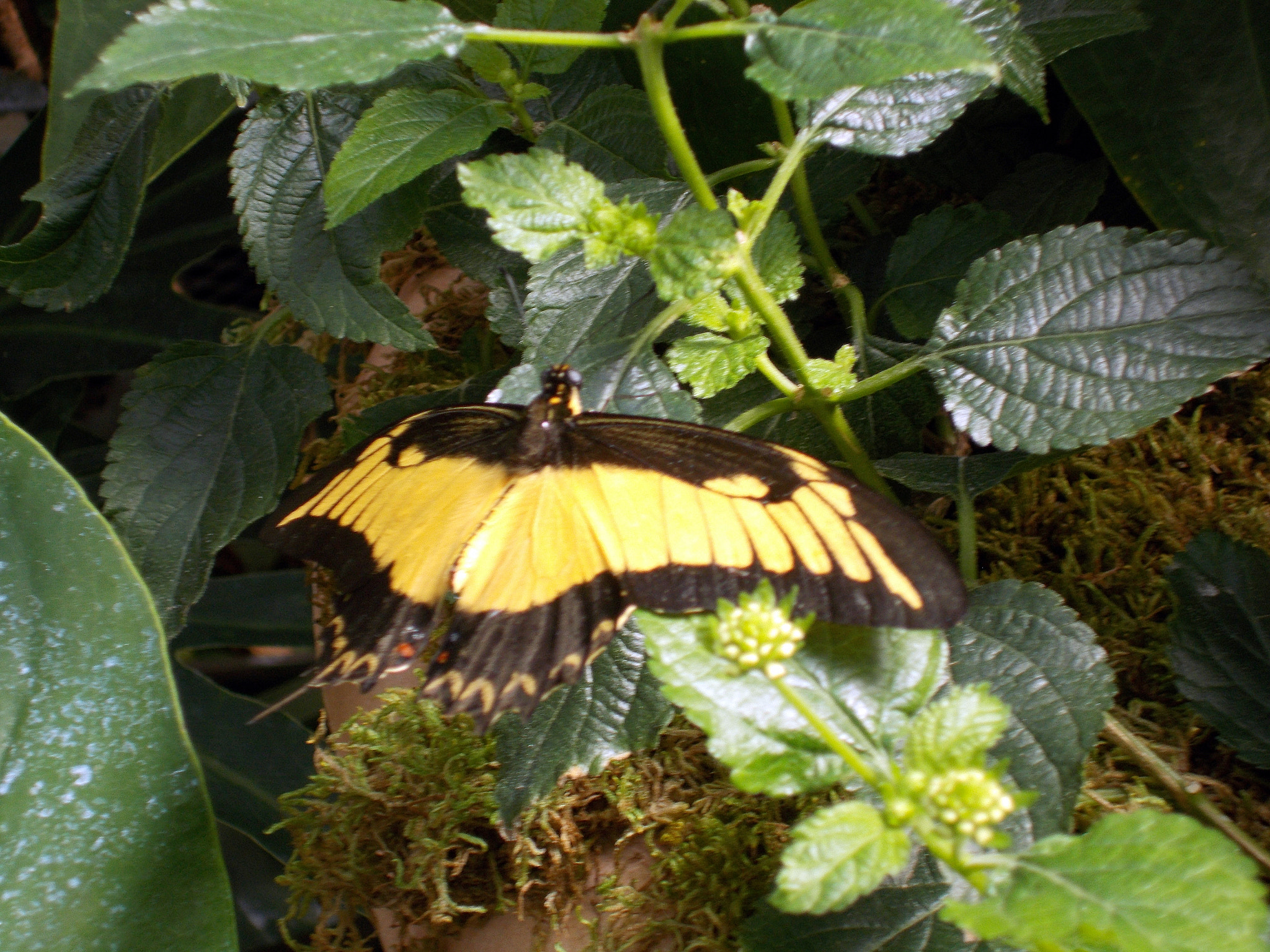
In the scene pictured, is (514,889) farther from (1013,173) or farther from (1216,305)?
(1013,173)

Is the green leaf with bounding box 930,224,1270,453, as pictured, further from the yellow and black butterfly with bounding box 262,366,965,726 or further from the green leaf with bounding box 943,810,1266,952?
the green leaf with bounding box 943,810,1266,952

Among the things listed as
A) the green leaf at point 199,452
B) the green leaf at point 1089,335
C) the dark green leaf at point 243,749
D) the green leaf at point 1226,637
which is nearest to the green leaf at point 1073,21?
the green leaf at point 1089,335

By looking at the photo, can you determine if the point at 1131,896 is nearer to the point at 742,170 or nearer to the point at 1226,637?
the point at 1226,637

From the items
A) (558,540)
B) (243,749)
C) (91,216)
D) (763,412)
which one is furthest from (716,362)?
(243,749)

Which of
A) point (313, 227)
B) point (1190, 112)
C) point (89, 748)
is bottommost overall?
point (89, 748)

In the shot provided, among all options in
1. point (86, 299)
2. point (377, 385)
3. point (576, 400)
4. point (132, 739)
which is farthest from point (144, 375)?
point (576, 400)
